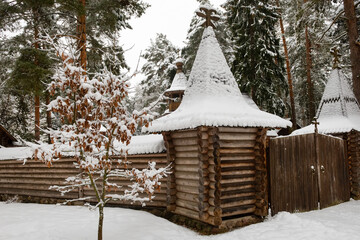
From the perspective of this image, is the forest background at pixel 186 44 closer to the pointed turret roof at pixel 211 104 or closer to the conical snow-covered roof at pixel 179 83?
the pointed turret roof at pixel 211 104

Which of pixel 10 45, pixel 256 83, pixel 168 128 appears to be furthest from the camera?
pixel 256 83

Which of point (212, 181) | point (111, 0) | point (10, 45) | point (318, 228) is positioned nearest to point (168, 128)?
point (212, 181)

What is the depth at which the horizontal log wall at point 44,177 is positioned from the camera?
30.2 ft

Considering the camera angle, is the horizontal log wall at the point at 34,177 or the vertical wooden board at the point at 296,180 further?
the horizontal log wall at the point at 34,177

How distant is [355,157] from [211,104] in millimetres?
7552

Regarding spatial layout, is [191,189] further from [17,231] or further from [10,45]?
[10,45]

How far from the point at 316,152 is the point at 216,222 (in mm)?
3954

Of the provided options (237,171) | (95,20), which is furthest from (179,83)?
(237,171)

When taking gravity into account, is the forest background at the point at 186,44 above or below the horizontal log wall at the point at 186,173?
above

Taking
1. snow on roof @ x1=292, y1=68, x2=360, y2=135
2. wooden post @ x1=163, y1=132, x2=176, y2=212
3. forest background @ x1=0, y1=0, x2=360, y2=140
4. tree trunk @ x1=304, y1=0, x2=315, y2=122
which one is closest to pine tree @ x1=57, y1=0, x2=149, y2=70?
forest background @ x1=0, y1=0, x2=360, y2=140

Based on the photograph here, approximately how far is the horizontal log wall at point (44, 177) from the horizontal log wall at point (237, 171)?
2.35m

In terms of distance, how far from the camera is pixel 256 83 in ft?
57.5

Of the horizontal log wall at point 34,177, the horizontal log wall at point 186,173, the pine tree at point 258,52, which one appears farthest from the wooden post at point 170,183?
the pine tree at point 258,52

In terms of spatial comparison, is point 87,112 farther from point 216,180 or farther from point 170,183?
point 170,183
